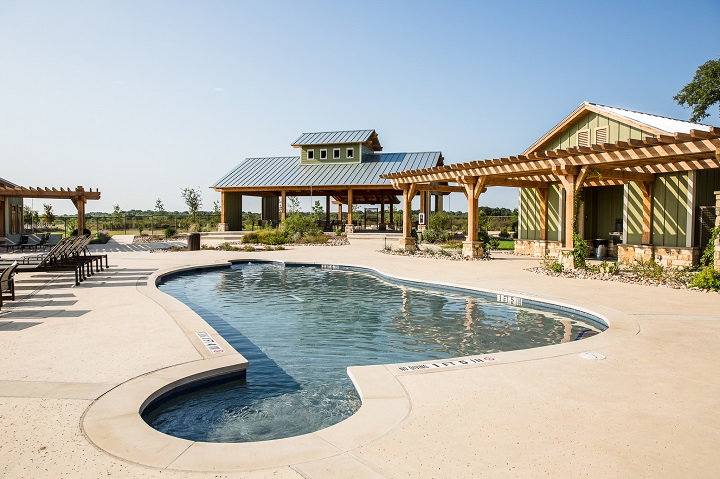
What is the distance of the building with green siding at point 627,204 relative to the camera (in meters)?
13.7

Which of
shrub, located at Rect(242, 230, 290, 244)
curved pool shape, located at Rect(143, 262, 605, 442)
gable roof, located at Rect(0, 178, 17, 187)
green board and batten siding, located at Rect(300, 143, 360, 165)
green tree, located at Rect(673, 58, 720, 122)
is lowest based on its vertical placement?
curved pool shape, located at Rect(143, 262, 605, 442)

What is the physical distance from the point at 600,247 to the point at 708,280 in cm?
743

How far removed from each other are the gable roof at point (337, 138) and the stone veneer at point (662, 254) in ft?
68.0

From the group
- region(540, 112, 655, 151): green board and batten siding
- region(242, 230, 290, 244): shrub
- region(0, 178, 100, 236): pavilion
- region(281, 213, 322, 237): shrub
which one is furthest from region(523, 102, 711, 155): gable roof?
region(0, 178, 100, 236): pavilion

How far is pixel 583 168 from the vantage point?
44.4 feet

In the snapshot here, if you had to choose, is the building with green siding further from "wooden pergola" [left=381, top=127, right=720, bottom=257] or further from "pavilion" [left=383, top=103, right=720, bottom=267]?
"wooden pergola" [left=381, top=127, right=720, bottom=257]

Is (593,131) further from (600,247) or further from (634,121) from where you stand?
(600,247)

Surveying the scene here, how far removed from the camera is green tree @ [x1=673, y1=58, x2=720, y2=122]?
101ft

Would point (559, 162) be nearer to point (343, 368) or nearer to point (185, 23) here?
point (343, 368)

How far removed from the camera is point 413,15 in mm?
15898

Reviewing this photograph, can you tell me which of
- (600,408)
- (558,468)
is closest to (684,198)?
(600,408)

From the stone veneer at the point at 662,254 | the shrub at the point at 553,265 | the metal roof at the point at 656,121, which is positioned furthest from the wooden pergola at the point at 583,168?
the metal roof at the point at 656,121

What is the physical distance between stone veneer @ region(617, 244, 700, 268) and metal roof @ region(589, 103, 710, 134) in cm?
345

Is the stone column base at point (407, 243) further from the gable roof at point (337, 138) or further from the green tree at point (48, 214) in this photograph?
the green tree at point (48, 214)
